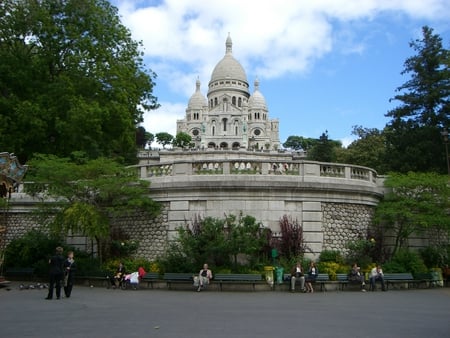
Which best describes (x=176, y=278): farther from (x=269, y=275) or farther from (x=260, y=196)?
(x=260, y=196)

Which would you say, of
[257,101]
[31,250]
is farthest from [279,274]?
[257,101]

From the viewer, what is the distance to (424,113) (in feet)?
140

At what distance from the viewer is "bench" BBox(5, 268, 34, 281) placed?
2417 centimetres

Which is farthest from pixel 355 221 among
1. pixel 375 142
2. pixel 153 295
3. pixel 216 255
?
pixel 375 142

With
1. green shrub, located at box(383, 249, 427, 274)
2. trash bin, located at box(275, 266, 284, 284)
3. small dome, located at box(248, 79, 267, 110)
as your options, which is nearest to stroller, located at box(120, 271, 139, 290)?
trash bin, located at box(275, 266, 284, 284)

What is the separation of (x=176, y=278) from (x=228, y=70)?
133m

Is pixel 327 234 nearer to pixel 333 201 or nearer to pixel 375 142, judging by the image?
pixel 333 201

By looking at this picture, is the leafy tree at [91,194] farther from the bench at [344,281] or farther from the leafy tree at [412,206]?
the leafy tree at [412,206]

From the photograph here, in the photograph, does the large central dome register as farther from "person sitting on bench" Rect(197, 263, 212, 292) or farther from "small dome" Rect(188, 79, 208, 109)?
"person sitting on bench" Rect(197, 263, 212, 292)

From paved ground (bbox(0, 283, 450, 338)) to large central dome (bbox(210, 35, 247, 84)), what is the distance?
436ft

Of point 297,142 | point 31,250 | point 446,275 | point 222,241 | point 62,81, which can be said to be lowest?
point 446,275

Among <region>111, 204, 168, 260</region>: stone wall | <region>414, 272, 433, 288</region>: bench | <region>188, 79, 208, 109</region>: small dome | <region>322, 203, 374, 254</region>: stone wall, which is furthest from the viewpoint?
<region>188, 79, 208, 109</region>: small dome

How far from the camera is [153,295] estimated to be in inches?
722

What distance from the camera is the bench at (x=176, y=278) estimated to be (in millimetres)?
20406
